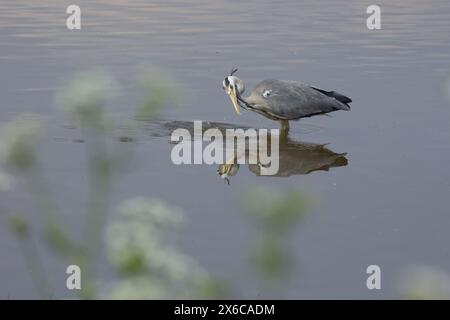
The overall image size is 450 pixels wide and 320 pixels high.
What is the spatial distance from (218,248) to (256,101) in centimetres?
398

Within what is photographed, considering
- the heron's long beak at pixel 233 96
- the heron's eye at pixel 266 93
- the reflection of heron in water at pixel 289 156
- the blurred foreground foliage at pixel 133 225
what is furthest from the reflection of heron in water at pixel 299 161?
the blurred foreground foliage at pixel 133 225

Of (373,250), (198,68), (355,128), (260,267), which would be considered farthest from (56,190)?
(260,267)

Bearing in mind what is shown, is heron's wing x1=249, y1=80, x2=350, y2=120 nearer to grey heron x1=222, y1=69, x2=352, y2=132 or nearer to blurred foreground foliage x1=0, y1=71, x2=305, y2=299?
grey heron x1=222, y1=69, x2=352, y2=132

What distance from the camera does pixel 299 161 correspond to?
9.21 m

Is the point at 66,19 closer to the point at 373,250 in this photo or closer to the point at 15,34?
the point at 15,34

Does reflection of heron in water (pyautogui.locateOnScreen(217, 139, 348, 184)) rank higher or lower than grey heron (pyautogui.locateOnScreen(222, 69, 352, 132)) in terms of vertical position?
lower

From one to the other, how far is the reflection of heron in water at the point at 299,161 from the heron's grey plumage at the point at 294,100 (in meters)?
0.44

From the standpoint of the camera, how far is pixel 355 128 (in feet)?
33.4

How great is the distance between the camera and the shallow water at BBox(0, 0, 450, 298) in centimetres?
649

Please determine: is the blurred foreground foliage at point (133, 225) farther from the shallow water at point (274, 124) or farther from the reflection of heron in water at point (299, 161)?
the reflection of heron in water at point (299, 161)

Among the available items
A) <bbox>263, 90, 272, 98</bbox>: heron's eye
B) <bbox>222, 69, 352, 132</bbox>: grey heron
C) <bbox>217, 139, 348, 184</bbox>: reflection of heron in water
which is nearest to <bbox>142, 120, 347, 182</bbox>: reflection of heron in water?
<bbox>217, 139, 348, 184</bbox>: reflection of heron in water

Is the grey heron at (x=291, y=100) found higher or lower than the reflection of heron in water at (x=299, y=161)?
higher

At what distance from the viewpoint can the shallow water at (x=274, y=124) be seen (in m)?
6.49

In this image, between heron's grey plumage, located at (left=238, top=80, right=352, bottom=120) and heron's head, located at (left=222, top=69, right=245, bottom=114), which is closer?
heron's grey plumage, located at (left=238, top=80, right=352, bottom=120)
